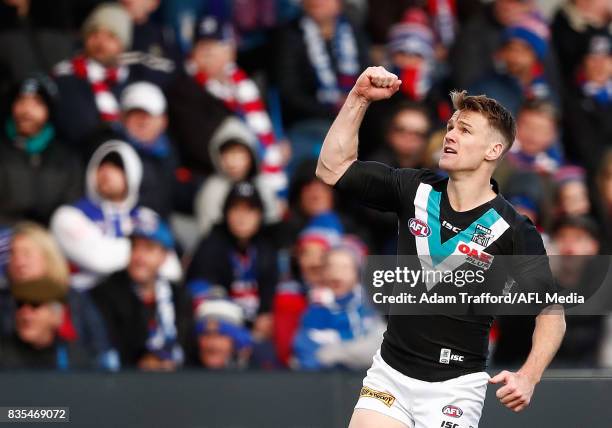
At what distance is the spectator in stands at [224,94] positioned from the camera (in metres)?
9.75

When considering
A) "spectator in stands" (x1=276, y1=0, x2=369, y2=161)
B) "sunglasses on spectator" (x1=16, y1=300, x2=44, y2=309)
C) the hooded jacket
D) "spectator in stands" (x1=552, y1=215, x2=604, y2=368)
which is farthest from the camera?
"spectator in stands" (x1=276, y1=0, x2=369, y2=161)

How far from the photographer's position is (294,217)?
31.0 ft

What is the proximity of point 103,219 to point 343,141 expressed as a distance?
3.38 m

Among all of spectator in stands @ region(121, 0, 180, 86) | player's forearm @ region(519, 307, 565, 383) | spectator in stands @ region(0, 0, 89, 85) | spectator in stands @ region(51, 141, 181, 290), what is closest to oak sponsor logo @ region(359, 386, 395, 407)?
player's forearm @ region(519, 307, 565, 383)

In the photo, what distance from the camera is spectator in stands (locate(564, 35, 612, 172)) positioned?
10484 millimetres

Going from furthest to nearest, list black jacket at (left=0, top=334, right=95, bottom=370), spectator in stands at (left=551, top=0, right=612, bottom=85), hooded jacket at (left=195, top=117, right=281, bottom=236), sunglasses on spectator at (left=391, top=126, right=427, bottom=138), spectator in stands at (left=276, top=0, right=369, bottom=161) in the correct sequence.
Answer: spectator in stands at (left=551, top=0, right=612, bottom=85) < spectator in stands at (left=276, top=0, right=369, bottom=161) < sunglasses on spectator at (left=391, top=126, right=427, bottom=138) < hooded jacket at (left=195, top=117, right=281, bottom=236) < black jacket at (left=0, top=334, right=95, bottom=370)

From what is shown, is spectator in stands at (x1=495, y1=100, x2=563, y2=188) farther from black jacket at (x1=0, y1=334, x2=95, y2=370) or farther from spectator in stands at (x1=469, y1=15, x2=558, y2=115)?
black jacket at (x1=0, y1=334, x2=95, y2=370)

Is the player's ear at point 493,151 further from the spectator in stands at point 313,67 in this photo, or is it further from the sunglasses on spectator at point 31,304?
the spectator in stands at point 313,67

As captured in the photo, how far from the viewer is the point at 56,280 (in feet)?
→ 27.0

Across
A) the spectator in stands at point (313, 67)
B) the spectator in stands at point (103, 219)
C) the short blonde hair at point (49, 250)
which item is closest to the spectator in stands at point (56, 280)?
Result: the short blonde hair at point (49, 250)

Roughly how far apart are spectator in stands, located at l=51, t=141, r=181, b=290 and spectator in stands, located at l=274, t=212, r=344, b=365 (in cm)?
74

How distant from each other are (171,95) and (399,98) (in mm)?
1684

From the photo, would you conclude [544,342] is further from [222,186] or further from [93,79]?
[93,79]

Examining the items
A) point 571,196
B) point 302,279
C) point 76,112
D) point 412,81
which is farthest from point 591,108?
point 76,112
